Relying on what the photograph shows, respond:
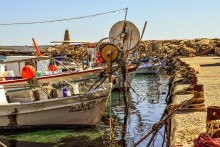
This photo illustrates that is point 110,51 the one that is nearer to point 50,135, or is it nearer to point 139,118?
point 50,135

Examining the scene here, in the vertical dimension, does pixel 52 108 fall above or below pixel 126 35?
below

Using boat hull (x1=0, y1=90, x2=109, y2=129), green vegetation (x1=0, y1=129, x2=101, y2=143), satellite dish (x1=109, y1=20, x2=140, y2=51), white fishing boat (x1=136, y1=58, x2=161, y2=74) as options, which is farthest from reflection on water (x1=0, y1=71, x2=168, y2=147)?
→ white fishing boat (x1=136, y1=58, x2=161, y2=74)

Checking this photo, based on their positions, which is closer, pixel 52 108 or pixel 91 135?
pixel 91 135

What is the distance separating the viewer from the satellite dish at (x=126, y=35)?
11.1 metres

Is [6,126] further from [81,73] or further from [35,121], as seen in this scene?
[81,73]

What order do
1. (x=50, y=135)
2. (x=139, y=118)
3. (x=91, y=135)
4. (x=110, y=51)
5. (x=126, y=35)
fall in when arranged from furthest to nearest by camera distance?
(x=139, y=118)
(x=50, y=135)
(x=91, y=135)
(x=126, y=35)
(x=110, y=51)

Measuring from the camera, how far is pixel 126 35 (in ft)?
36.9

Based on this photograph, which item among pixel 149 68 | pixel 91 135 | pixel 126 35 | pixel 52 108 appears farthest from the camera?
pixel 149 68

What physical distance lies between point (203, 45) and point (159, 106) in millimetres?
47413

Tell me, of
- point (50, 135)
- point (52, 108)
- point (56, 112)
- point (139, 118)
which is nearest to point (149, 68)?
point (139, 118)

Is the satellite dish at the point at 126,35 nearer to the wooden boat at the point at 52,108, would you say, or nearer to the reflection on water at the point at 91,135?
the reflection on water at the point at 91,135

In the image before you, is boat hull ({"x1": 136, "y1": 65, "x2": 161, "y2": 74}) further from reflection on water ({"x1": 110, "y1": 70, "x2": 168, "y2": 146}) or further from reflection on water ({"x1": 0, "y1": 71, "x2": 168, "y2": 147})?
reflection on water ({"x1": 0, "y1": 71, "x2": 168, "y2": 147})

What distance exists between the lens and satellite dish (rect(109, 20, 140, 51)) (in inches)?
438

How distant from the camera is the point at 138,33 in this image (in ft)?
36.2
